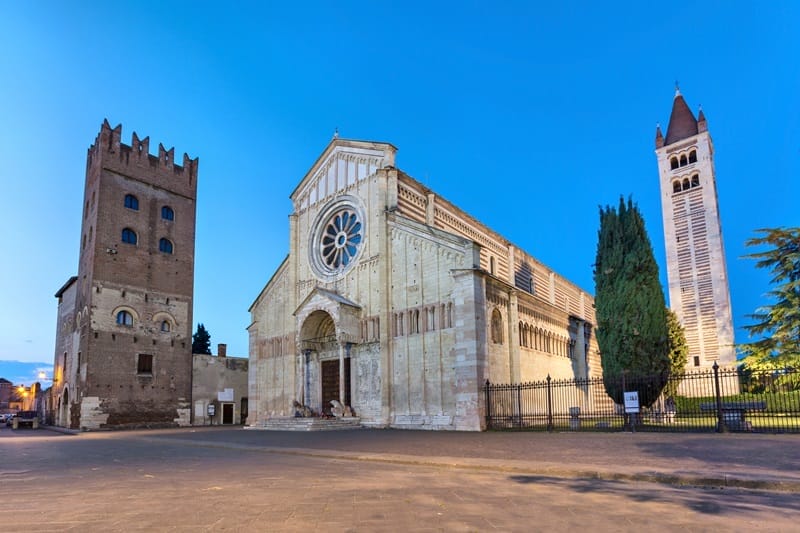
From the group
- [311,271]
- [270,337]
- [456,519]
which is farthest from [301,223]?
[456,519]

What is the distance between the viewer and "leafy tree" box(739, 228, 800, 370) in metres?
20.4

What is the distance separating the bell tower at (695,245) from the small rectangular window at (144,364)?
41553 mm

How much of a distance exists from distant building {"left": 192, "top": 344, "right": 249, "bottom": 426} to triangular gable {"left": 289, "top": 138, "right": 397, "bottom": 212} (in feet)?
49.9

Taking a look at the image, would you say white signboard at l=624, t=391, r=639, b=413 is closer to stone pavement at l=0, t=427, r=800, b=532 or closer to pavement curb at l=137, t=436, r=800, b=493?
stone pavement at l=0, t=427, r=800, b=532

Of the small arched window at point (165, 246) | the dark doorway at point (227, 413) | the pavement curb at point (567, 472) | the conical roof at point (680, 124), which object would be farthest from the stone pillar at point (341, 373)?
the conical roof at point (680, 124)

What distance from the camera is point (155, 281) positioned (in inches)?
1553

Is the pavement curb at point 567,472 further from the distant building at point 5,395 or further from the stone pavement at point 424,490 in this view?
the distant building at point 5,395

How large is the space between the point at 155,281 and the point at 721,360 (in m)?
43.9

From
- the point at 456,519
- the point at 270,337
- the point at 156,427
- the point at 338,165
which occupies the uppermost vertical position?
the point at 338,165

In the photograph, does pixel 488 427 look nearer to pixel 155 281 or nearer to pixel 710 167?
pixel 155 281

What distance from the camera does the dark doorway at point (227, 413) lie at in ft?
135

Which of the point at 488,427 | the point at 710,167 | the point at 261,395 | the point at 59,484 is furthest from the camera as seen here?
the point at 710,167

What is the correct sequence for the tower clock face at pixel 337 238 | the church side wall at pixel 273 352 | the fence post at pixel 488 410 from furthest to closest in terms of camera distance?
the church side wall at pixel 273 352 → the tower clock face at pixel 337 238 → the fence post at pixel 488 410

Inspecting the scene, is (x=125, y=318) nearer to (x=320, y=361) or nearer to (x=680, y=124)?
(x=320, y=361)
